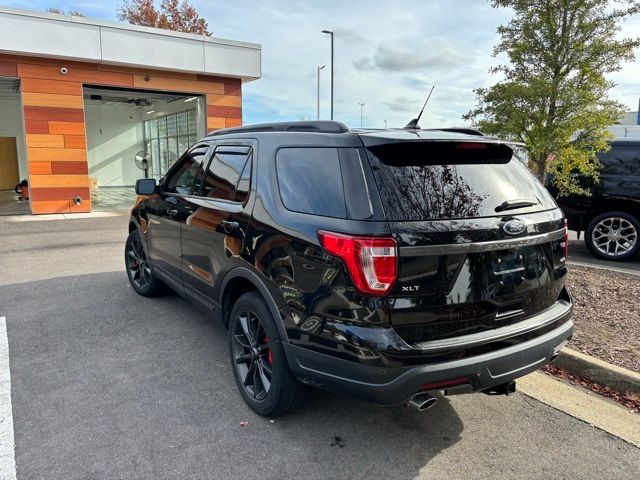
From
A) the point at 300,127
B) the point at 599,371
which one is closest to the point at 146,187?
the point at 300,127

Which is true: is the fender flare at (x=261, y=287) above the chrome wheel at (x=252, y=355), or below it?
above

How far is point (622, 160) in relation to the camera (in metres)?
7.44

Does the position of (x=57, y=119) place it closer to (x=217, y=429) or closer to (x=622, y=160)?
(x=217, y=429)

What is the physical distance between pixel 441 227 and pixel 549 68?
4.31m

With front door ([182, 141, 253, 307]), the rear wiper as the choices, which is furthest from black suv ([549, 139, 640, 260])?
front door ([182, 141, 253, 307])

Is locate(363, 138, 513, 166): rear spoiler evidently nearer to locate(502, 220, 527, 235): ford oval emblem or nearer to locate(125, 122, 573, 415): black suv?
locate(125, 122, 573, 415): black suv

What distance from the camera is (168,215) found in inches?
175

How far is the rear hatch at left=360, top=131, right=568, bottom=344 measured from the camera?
2.32 metres

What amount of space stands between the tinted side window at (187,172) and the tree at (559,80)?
3.54 metres

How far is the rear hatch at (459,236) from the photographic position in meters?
2.32

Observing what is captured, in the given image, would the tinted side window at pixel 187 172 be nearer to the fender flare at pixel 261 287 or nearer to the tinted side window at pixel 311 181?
the fender flare at pixel 261 287

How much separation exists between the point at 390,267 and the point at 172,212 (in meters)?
2.70

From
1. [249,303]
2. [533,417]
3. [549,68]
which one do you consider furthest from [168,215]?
[549,68]

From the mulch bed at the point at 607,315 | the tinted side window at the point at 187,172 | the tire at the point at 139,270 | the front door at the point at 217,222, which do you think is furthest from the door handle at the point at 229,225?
the mulch bed at the point at 607,315
